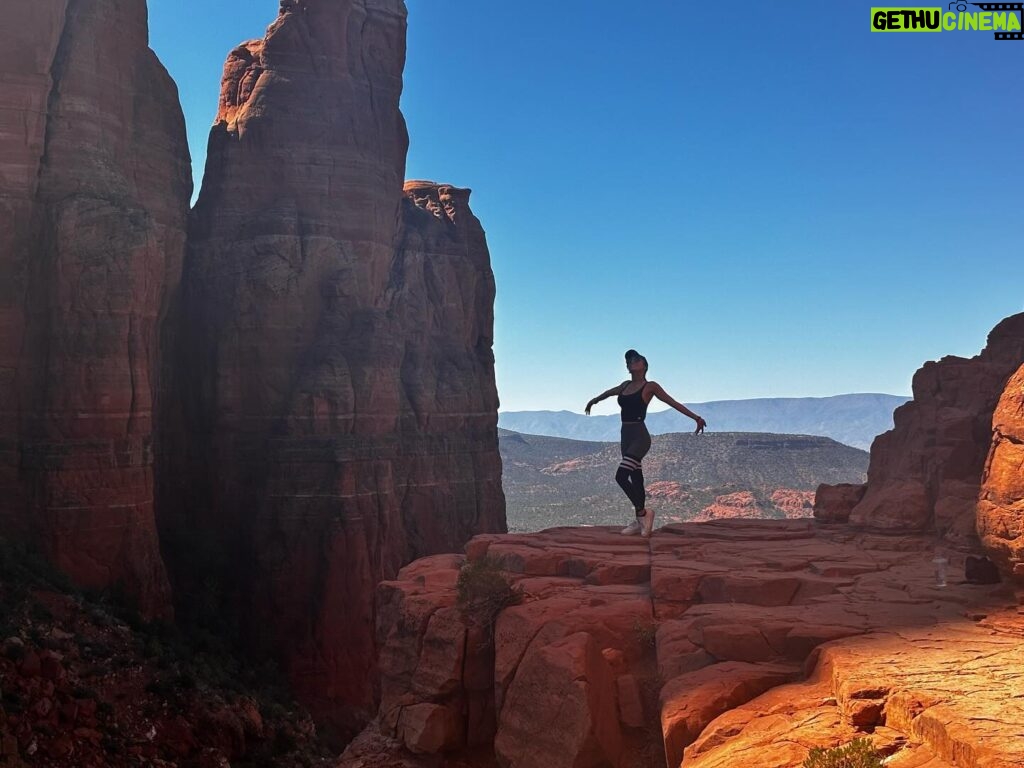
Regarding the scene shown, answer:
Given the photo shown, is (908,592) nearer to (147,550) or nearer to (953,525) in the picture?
(953,525)

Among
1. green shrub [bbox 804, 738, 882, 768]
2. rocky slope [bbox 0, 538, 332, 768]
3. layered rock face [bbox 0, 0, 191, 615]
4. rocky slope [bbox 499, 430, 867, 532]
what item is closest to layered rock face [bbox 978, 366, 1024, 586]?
green shrub [bbox 804, 738, 882, 768]

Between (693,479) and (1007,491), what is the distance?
85296mm

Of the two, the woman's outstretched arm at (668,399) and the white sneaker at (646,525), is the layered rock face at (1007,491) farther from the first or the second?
the white sneaker at (646,525)

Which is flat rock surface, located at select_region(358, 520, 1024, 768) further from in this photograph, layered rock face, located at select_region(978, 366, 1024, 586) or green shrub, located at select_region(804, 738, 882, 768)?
layered rock face, located at select_region(978, 366, 1024, 586)

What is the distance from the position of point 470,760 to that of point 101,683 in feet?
40.1

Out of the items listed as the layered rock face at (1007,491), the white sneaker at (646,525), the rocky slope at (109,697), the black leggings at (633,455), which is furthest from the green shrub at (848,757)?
the rocky slope at (109,697)

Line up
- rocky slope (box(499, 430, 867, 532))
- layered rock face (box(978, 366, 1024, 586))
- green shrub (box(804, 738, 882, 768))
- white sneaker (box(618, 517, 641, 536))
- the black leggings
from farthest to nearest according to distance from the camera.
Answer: rocky slope (box(499, 430, 867, 532)), white sneaker (box(618, 517, 641, 536)), the black leggings, layered rock face (box(978, 366, 1024, 586)), green shrub (box(804, 738, 882, 768))

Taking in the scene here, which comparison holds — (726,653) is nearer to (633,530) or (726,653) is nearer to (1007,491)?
(1007,491)

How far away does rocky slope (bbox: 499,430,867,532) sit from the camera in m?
71.4

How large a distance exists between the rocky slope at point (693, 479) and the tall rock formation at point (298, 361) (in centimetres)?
3551

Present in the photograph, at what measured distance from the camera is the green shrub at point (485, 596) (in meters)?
11.5

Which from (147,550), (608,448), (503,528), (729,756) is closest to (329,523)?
(147,550)

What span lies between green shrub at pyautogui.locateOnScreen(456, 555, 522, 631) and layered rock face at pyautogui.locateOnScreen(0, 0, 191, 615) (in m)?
18.5

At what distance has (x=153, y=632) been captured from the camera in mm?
25891
